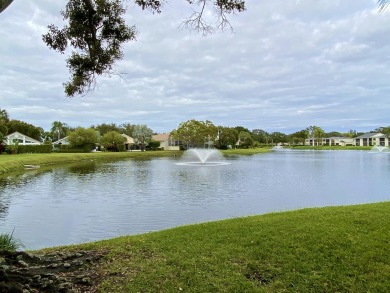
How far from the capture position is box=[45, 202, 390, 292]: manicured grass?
4.45 m

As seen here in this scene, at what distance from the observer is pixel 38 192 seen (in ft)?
61.3

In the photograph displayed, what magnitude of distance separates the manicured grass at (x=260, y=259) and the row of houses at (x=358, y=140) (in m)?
127

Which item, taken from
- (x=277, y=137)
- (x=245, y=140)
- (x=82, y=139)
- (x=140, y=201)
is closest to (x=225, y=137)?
(x=245, y=140)

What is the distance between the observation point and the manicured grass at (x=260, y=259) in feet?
14.6

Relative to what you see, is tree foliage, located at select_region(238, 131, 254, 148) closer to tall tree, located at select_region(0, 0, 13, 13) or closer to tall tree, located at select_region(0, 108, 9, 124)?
tall tree, located at select_region(0, 108, 9, 124)

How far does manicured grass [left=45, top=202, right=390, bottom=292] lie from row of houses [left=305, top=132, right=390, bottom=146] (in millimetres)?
126647

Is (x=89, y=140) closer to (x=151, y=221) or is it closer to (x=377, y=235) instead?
A: (x=151, y=221)

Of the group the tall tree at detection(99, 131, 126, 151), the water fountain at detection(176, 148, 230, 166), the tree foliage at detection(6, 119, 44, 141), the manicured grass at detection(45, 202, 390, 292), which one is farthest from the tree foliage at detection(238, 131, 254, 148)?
the manicured grass at detection(45, 202, 390, 292)

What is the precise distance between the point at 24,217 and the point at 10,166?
897 inches

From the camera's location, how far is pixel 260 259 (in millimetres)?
5219

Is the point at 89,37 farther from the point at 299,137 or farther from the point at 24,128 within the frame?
the point at 299,137

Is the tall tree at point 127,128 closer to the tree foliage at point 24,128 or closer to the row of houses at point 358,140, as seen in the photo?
the tree foliage at point 24,128

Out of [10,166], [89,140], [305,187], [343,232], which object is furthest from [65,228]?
[89,140]

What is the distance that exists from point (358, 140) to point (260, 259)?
150 meters
